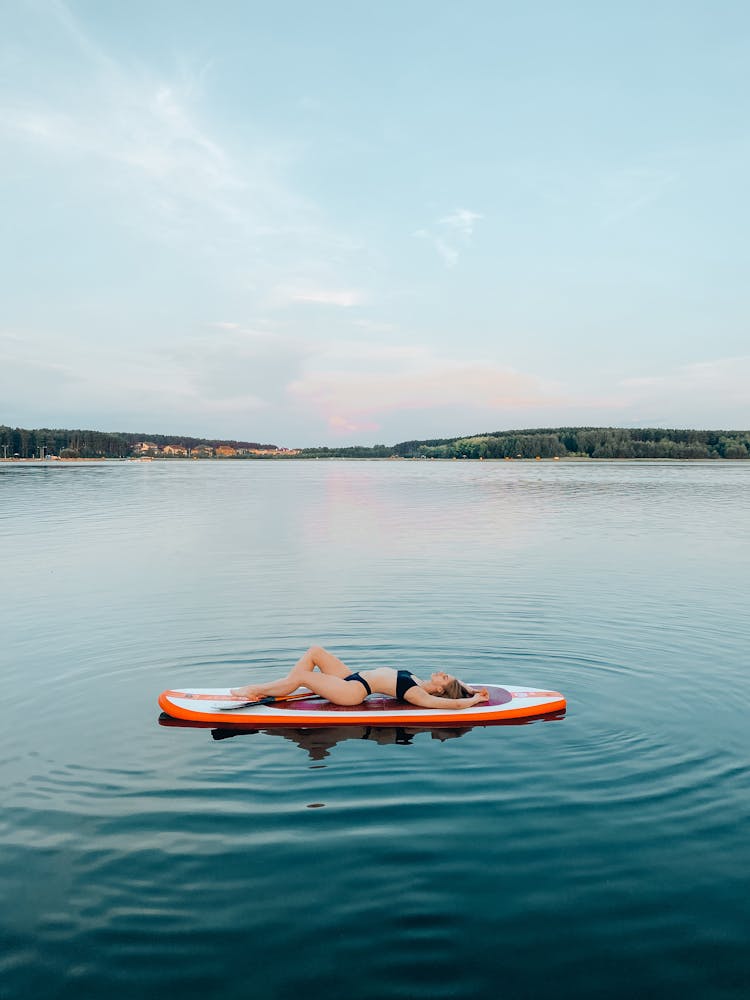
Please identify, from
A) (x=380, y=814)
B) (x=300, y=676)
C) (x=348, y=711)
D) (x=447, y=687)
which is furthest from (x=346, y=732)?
(x=380, y=814)

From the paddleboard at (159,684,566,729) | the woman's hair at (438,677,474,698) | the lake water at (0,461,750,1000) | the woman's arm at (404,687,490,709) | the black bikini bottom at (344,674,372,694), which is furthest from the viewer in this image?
the black bikini bottom at (344,674,372,694)

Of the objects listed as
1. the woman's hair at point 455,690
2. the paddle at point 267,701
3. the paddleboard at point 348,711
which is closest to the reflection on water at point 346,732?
the paddleboard at point 348,711

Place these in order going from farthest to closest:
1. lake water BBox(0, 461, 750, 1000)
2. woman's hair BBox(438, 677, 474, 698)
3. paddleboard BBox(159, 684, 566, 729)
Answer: woman's hair BBox(438, 677, 474, 698)
paddleboard BBox(159, 684, 566, 729)
lake water BBox(0, 461, 750, 1000)

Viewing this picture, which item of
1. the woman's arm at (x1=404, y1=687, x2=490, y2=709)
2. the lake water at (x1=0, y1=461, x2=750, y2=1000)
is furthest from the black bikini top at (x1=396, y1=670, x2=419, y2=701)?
the lake water at (x1=0, y1=461, x2=750, y2=1000)

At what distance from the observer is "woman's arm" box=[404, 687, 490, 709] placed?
1029 centimetres

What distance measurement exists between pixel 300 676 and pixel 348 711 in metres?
0.84

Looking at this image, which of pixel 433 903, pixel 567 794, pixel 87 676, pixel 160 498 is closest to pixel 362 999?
pixel 433 903

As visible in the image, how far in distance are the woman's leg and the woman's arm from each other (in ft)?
3.42

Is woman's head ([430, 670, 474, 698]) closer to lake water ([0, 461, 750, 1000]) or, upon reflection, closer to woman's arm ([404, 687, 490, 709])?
woman's arm ([404, 687, 490, 709])

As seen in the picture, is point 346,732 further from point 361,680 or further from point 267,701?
point 267,701

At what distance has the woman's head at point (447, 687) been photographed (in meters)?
10.5

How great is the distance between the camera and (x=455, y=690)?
412 inches

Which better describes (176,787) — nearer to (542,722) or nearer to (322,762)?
(322,762)

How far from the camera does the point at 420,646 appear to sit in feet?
47.7
